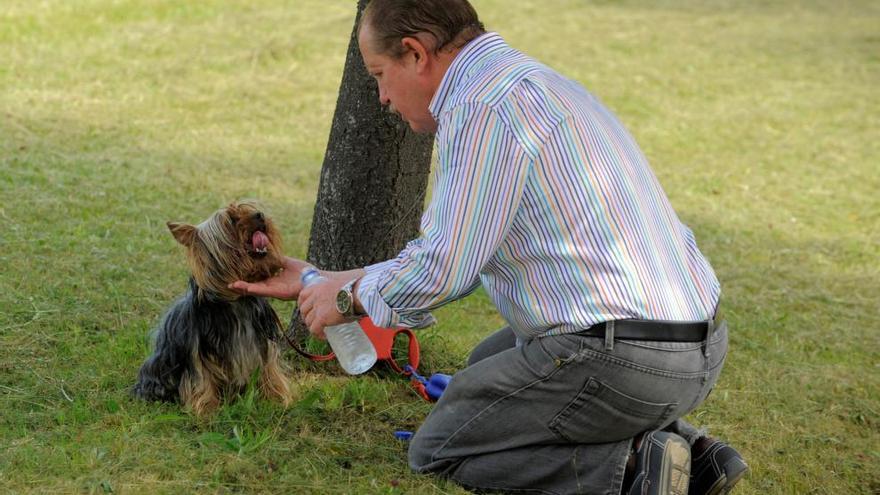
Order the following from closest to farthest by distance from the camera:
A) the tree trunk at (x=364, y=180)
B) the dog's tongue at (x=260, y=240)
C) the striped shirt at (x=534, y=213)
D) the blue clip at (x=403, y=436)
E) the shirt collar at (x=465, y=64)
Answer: the striped shirt at (x=534, y=213)
the shirt collar at (x=465, y=64)
the dog's tongue at (x=260, y=240)
the blue clip at (x=403, y=436)
the tree trunk at (x=364, y=180)

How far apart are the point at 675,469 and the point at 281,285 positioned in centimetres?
161

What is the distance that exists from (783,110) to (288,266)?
9.50 meters

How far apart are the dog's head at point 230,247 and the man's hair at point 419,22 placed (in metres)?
1.03

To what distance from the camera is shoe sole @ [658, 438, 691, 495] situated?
3.62 m

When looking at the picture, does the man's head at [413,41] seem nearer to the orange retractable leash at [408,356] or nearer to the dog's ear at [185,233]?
the dog's ear at [185,233]

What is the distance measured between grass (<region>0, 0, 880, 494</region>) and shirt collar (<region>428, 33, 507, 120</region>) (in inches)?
56.6

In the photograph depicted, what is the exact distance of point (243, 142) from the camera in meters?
9.56

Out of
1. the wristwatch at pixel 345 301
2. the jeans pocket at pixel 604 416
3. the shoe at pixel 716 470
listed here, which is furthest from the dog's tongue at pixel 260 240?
the shoe at pixel 716 470

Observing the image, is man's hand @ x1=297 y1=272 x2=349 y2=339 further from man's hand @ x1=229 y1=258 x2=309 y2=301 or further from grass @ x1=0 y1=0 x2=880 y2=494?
grass @ x1=0 y1=0 x2=880 y2=494

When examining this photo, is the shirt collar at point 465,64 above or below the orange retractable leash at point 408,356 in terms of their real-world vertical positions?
above

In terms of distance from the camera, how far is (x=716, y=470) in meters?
3.77

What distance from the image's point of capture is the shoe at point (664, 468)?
3621 mm

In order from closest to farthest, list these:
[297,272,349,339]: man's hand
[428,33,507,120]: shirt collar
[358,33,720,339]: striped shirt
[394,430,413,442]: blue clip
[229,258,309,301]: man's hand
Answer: [358,33,720,339]: striped shirt → [428,33,507,120]: shirt collar → [297,272,349,339]: man's hand → [229,258,309,301]: man's hand → [394,430,413,442]: blue clip

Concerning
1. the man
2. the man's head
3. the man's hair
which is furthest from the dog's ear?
the man's hair
